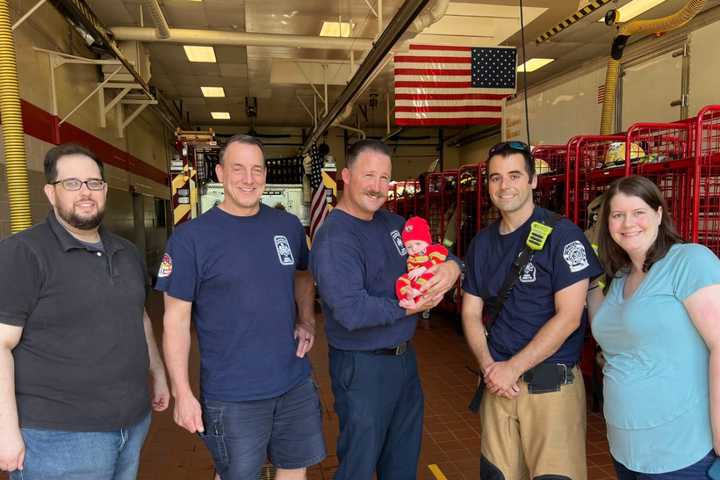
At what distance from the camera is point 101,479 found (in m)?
1.81

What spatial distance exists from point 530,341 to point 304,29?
811 cm

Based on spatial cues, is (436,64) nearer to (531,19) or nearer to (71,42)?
(531,19)

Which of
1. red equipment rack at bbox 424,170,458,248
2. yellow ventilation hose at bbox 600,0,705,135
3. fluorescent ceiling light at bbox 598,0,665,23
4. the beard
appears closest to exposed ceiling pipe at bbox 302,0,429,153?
red equipment rack at bbox 424,170,458,248

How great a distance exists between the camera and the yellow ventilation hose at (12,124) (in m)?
3.30

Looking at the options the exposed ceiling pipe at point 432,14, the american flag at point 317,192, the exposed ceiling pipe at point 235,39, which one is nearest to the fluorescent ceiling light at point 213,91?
the exposed ceiling pipe at point 235,39

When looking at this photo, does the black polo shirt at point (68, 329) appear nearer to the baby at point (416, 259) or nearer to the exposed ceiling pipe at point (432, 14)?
the baby at point (416, 259)

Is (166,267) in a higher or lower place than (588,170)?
lower

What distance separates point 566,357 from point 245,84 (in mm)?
12193

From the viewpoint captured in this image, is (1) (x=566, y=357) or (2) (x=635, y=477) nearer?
(2) (x=635, y=477)

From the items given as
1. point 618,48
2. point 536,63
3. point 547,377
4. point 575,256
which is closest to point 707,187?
point 575,256

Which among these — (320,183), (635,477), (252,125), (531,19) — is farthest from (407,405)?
(252,125)

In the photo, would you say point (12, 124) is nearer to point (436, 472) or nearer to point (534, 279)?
point (534, 279)

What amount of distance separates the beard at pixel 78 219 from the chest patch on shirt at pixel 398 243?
1.27 m

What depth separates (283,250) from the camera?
221cm
